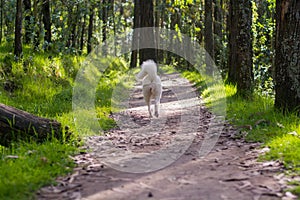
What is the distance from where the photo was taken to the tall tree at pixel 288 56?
23.8 feet

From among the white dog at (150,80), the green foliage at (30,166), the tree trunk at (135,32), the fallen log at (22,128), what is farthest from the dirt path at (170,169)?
the tree trunk at (135,32)

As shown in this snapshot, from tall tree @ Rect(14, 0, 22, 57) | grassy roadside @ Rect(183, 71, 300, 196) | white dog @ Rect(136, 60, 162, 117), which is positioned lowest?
grassy roadside @ Rect(183, 71, 300, 196)

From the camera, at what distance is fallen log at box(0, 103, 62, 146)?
601cm

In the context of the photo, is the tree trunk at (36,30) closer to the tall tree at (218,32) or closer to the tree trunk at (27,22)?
the tree trunk at (27,22)

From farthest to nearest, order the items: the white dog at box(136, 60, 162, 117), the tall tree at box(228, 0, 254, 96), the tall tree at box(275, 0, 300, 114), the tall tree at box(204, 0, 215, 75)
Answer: the tall tree at box(204, 0, 215, 75), the tall tree at box(228, 0, 254, 96), the white dog at box(136, 60, 162, 117), the tall tree at box(275, 0, 300, 114)

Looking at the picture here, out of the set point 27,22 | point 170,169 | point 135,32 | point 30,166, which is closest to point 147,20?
point 135,32

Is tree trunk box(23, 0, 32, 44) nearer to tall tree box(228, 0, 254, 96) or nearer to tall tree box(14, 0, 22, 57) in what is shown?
tall tree box(14, 0, 22, 57)

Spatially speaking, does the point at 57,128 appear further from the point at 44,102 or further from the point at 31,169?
the point at 44,102

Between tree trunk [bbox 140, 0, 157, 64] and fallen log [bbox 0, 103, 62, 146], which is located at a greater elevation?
tree trunk [bbox 140, 0, 157, 64]

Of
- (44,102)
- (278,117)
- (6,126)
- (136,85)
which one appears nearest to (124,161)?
(6,126)

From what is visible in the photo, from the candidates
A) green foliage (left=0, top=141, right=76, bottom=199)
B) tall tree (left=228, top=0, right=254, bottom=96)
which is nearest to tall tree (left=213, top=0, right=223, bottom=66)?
tall tree (left=228, top=0, right=254, bottom=96)

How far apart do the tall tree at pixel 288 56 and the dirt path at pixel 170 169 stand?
118 cm

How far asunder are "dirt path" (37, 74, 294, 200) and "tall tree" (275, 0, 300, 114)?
1177 mm

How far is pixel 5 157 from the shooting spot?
5.58 meters
